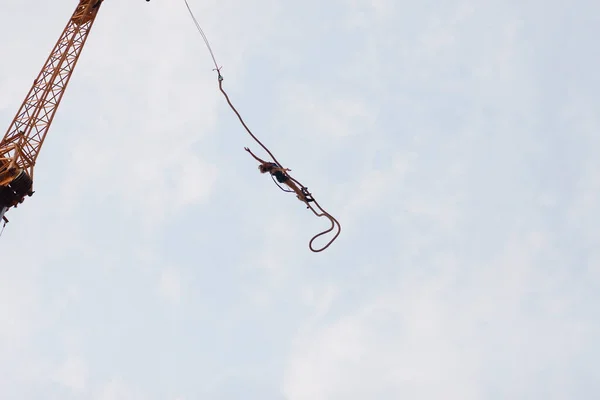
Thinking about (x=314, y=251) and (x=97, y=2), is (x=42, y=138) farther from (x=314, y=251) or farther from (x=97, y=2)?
(x=314, y=251)

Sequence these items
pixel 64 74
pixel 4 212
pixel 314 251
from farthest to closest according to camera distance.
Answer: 1. pixel 64 74
2. pixel 4 212
3. pixel 314 251

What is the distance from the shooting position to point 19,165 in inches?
1615

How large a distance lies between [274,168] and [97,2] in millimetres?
37250

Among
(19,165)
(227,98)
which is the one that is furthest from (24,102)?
(227,98)

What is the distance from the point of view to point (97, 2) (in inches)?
1957

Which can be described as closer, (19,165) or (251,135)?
(251,135)

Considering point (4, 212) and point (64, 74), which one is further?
point (64, 74)

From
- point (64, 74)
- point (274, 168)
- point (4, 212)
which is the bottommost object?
point (4, 212)

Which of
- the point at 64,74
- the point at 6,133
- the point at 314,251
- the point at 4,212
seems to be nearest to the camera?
the point at 314,251

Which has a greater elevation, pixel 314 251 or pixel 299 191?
pixel 299 191

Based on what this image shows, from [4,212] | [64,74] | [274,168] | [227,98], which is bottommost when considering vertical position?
[4,212]

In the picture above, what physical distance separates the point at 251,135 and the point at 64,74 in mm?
31939

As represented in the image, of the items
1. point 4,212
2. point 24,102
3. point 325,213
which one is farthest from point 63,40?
point 325,213

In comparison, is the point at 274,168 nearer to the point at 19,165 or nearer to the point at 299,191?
the point at 299,191
